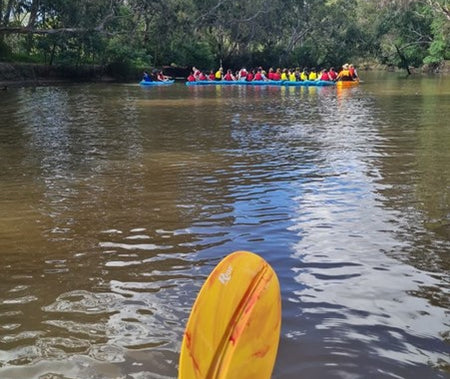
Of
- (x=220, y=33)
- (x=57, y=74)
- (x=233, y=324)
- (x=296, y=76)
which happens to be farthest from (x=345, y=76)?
(x=233, y=324)

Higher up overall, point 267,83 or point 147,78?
point 147,78

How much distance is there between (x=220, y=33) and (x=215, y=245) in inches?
2102

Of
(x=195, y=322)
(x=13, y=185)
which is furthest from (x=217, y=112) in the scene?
(x=195, y=322)

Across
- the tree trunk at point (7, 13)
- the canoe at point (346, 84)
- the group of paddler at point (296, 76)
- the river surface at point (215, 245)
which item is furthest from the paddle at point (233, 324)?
the tree trunk at point (7, 13)

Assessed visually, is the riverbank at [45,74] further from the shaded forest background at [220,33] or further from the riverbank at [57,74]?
the shaded forest background at [220,33]

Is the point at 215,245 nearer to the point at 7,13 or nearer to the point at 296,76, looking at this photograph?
the point at 296,76

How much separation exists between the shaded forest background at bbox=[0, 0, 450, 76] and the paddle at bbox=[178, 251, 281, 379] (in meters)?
32.1

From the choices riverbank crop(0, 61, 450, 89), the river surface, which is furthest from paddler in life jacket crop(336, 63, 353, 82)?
the river surface

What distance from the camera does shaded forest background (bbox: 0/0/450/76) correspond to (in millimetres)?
37531

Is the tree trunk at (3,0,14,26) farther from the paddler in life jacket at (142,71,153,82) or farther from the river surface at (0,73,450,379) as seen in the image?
the river surface at (0,73,450,379)

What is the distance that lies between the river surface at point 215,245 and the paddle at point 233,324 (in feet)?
2.75

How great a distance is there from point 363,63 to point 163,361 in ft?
280

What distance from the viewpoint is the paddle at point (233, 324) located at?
2305mm

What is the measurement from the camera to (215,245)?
5367mm
